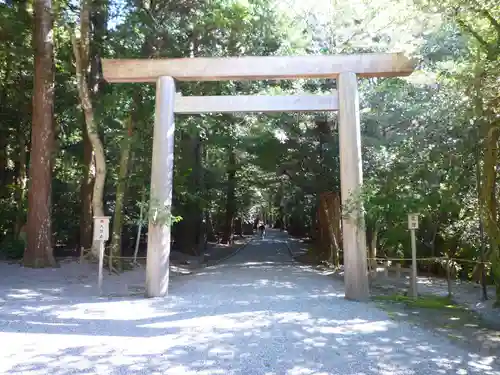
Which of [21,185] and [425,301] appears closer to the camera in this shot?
[425,301]

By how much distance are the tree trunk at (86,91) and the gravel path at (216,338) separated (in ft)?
14.4

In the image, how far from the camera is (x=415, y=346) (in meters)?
5.19

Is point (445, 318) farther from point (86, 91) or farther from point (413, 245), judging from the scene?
point (86, 91)

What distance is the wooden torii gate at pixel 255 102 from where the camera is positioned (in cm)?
838

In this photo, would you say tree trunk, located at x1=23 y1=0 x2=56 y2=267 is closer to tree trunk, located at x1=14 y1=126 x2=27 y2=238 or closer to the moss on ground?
tree trunk, located at x1=14 y1=126 x2=27 y2=238

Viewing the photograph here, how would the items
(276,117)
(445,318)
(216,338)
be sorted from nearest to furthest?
1. (216,338)
2. (445,318)
3. (276,117)

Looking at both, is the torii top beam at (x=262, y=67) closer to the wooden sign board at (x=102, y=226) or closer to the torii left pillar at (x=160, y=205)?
the torii left pillar at (x=160, y=205)

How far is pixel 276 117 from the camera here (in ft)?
52.6

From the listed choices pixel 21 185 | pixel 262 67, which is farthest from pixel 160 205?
pixel 21 185

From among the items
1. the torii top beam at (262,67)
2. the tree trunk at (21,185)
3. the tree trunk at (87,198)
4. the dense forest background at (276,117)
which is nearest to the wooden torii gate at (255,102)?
the torii top beam at (262,67)

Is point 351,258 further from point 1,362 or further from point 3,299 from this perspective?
point 3,299

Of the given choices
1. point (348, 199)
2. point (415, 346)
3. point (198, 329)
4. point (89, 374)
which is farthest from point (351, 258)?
point (89, 374)

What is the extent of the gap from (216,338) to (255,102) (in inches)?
194

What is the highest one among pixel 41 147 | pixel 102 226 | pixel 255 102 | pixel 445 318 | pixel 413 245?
pixel 255 102
